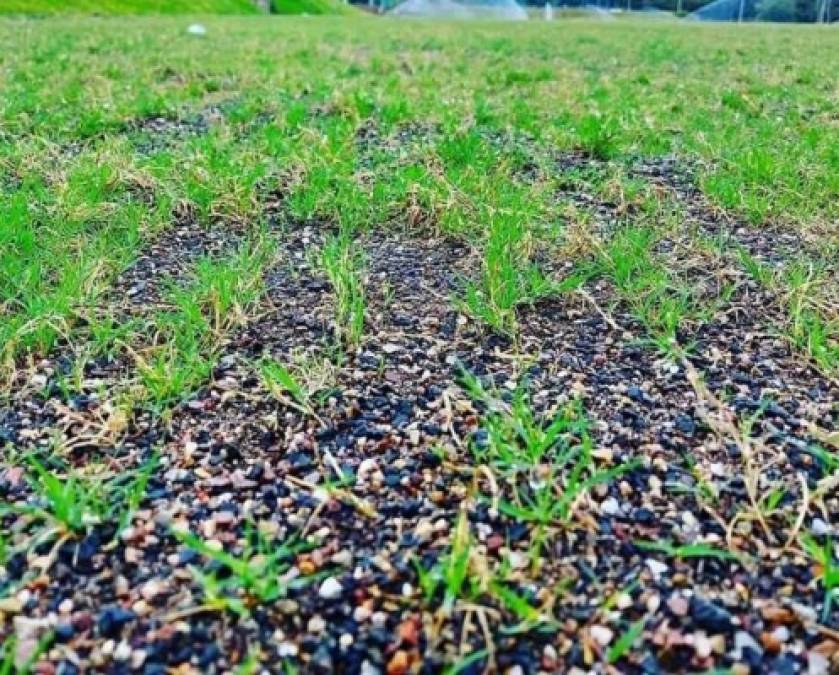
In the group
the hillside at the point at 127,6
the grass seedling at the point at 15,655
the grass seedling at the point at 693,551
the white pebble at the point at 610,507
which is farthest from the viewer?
the hillside at the point at 127,6

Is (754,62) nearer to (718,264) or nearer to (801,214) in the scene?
(801,214)

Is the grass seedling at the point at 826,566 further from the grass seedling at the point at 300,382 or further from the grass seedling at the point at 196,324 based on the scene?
the grass seedling at the point at 196,324

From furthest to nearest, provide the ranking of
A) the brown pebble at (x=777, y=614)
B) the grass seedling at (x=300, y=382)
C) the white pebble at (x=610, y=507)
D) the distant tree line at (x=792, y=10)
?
1. the distant tree line at (x=792, y=10)
2. the grass seedling at (x=300, y=382)
3. the white pebble at (x=610, y=507)
4. the brown pebble at (x=777, y=614)

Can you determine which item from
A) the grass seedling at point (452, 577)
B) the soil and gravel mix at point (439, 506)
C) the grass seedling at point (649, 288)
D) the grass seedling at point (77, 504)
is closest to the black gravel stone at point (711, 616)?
the soil and gravel mix at point (439, 506)

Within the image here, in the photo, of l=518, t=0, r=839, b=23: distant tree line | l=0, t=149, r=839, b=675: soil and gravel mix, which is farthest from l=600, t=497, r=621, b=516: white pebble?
l=518, t=0, r=839, b=23: distant tree line

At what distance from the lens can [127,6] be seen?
30188mm

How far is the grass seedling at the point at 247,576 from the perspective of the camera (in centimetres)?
140

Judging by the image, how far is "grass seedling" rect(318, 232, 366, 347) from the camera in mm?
2365

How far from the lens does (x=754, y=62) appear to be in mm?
10102

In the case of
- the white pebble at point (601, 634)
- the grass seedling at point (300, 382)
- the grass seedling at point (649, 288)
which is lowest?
the white pebble at point (601, 634)

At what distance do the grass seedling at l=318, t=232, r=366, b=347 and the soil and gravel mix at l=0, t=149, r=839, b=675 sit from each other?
A: 64 millimetres

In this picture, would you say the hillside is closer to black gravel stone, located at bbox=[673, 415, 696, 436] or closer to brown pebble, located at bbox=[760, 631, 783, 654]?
black gravel stone, located at bbox=[673, 415, 696, 436]

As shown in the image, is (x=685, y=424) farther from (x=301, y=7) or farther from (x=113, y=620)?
(x=301, y=7)

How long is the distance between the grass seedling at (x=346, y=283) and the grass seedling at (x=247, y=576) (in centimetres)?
90
